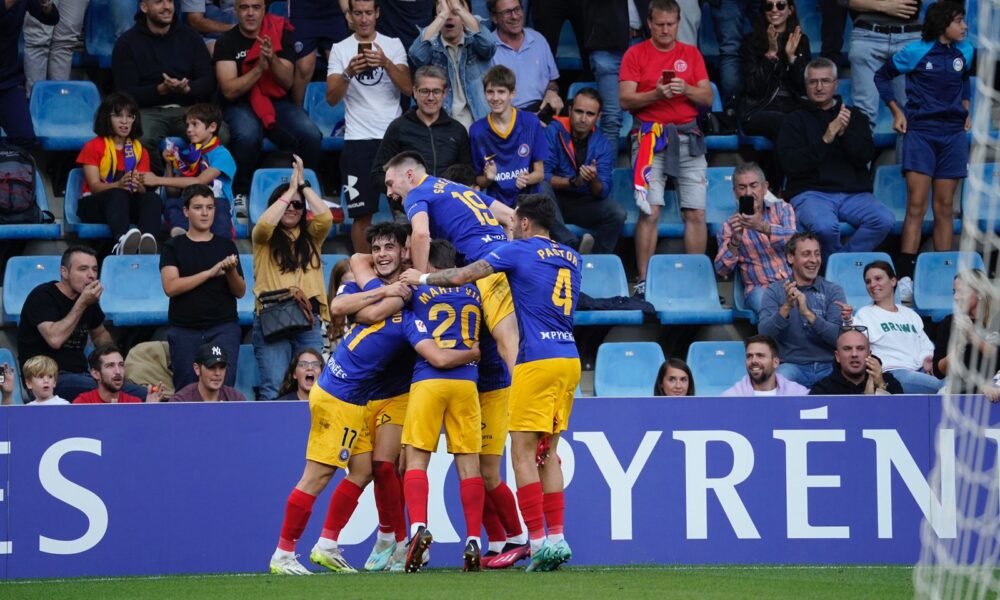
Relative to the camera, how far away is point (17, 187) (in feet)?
41.8

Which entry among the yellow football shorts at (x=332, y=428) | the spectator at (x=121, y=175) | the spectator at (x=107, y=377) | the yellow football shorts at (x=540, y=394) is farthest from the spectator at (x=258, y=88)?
the yellow football shorts at (x=540, y=394)

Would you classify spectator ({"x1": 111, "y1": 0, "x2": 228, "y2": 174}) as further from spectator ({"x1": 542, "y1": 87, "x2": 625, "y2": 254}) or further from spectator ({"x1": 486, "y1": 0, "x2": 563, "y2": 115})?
spectator ({"x1": 542, "y1": 87, "x2": 625, "y2": 254})

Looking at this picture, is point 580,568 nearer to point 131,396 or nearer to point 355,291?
point 355,291

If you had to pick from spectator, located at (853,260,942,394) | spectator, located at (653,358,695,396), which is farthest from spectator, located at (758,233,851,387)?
spectator, located at (653,358,695,396)

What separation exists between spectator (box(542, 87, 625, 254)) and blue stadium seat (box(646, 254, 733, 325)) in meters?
0.50

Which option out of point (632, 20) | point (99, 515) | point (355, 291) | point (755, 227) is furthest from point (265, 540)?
point (632, 20)

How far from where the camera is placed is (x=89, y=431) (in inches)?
397

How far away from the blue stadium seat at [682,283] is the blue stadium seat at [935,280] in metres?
1.65

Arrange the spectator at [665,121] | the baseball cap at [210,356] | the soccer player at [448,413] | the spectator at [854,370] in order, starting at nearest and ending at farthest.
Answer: the soccer player at [448,413] → the baseball cap at [210,356] → the spectator at [854,370] → the spectator at [665,121]

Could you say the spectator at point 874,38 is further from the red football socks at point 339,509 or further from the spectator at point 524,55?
the red football socks at point 339,509

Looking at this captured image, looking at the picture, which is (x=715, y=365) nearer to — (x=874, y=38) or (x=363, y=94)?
(x=363, y=94)

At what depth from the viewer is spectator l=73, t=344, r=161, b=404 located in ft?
35.2

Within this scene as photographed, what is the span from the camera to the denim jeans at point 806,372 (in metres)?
11.8

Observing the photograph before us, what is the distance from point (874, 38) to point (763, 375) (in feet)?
14.9
